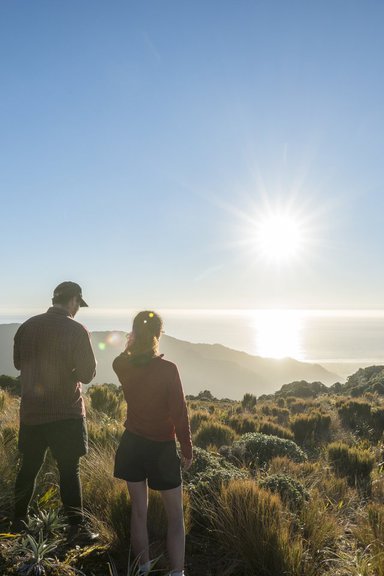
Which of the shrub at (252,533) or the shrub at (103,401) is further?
the shrub at (103,401)

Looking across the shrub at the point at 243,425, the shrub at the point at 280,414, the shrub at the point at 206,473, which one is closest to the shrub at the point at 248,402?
the shrub at the point at 280,414

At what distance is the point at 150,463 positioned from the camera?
3324mm

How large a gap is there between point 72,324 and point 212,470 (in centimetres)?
301

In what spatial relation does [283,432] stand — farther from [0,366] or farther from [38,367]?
[0,366]

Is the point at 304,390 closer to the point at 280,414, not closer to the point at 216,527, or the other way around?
the point at 280,414

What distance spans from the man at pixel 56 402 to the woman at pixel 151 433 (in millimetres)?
812

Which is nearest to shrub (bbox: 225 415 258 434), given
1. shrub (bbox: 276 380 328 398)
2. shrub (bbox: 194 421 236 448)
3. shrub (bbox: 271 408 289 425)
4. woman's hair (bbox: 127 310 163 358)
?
shrub (bbox: 194 421 236 448)

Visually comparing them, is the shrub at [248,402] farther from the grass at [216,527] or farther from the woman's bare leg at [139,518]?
the woman's bare leg at [139,518]

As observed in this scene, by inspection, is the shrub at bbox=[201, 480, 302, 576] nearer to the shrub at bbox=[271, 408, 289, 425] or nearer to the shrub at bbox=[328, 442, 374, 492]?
the shrub at bbox=[328, 442, 374, 492]

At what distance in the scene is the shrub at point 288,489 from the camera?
514 cm

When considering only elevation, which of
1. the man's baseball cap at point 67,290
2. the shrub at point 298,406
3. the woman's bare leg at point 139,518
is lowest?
the shrub at point 298,406

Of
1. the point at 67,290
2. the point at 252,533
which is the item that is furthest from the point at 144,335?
the point at 252,533

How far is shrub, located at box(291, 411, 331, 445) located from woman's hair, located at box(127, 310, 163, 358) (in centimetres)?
1016

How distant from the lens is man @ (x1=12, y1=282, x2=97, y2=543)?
404 centimetres
